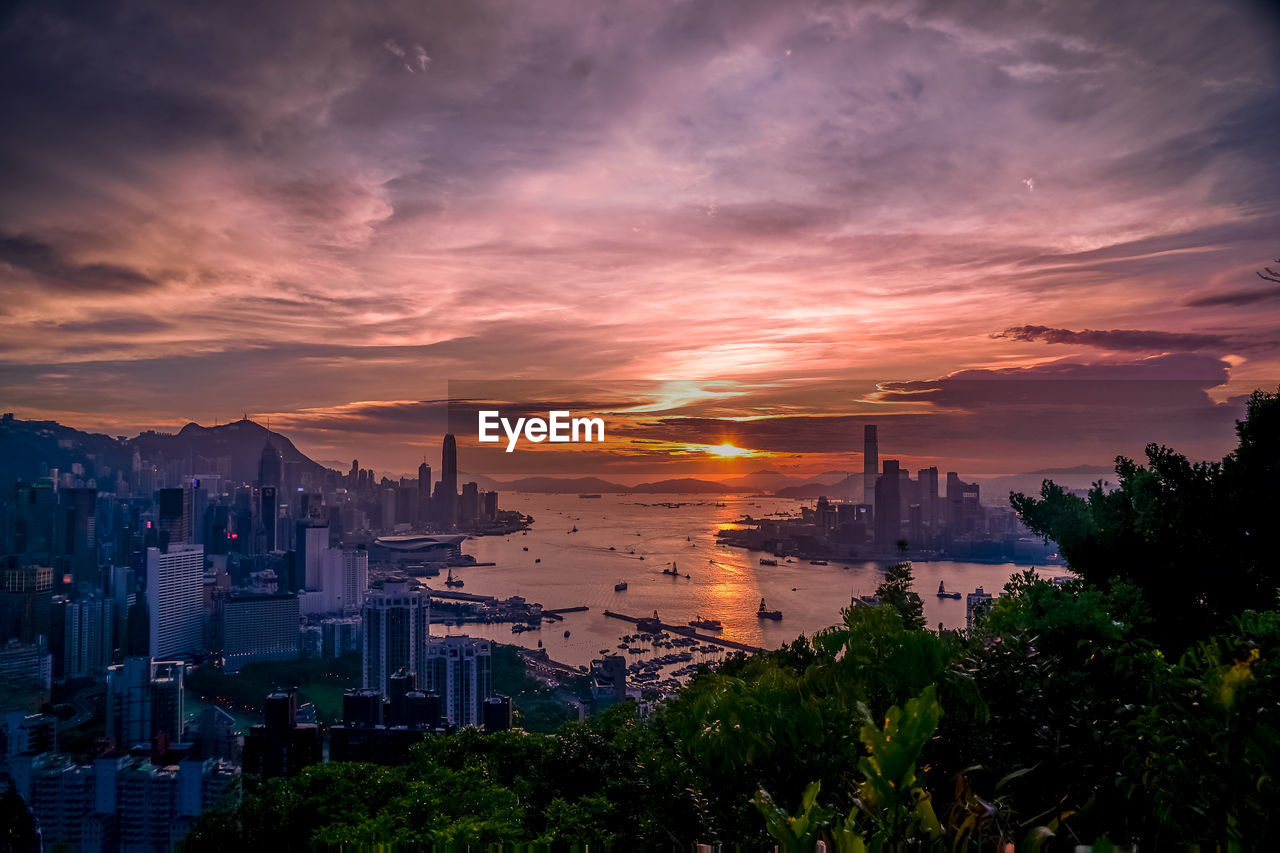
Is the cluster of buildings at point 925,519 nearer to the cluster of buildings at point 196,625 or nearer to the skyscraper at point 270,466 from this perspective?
the cluster of buildings at point 196,625

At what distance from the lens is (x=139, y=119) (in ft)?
17.3

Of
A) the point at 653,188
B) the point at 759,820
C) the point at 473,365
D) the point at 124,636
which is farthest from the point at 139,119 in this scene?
the point at 124,636

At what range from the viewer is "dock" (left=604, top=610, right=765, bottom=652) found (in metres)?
7.62

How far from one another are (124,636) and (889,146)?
557 inches

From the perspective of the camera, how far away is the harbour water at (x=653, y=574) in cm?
832

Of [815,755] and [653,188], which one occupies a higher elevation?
[653,188]

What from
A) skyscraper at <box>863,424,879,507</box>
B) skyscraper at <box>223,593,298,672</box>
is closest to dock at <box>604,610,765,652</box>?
skyscraper at <box>863,424,879,507</box>

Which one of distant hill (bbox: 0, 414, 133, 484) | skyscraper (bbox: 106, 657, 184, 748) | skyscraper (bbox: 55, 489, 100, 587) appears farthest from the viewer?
skyscraper (bbox: 55, 489, 100, 587)

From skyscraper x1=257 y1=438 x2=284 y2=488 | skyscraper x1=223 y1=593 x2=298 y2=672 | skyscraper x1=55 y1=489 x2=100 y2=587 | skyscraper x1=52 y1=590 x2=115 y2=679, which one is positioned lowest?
skyscraper x1=223 y1=593 x2=298 y2=672

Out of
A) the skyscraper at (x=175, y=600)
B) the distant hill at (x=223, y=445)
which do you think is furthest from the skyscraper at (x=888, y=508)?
the skyscraper at (x=175, y=600)

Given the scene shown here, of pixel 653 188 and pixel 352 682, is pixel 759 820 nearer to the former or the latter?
pixel 653 188

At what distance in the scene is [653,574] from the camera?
10094 mm

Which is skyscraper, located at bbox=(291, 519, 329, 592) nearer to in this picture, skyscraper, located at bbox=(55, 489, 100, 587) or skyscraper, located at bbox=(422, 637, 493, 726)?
skyscraper, located at bbox=(55, 489, 100, 587)

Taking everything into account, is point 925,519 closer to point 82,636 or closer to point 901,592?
point 901,592
